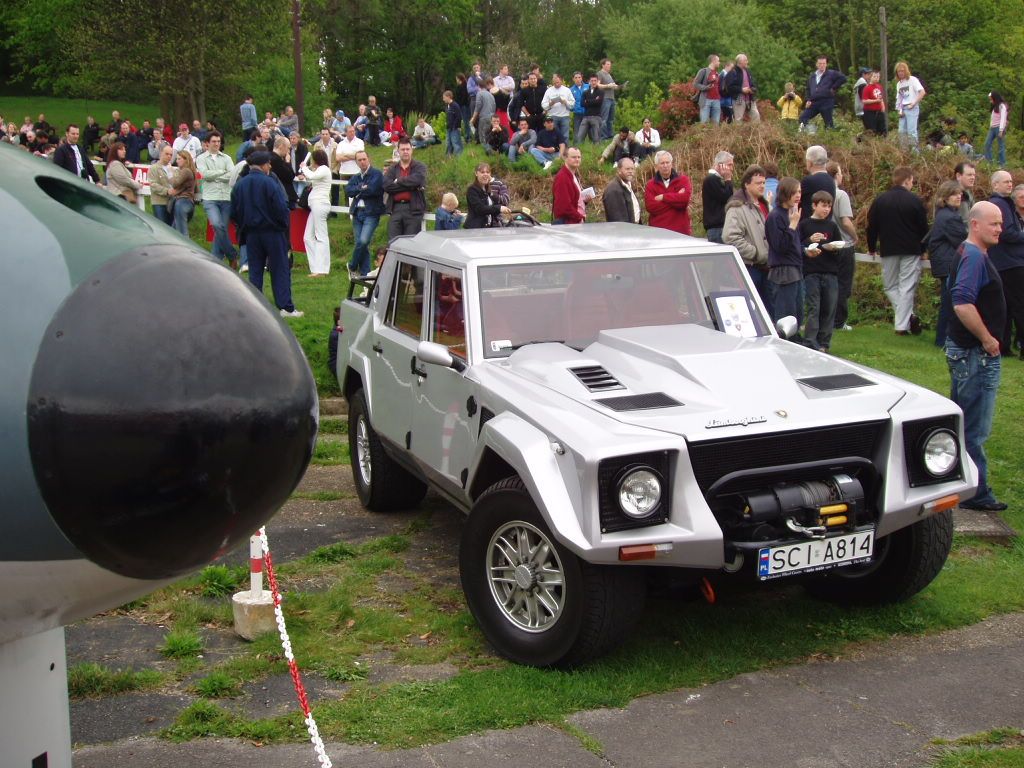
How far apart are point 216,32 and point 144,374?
46.0m

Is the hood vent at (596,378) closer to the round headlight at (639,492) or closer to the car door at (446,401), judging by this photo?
the car door at (446,401)

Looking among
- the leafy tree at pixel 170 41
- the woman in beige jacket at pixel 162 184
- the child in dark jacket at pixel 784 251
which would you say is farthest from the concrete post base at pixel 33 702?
the leafy tree at pixel 170 41

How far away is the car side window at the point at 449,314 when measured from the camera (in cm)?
682

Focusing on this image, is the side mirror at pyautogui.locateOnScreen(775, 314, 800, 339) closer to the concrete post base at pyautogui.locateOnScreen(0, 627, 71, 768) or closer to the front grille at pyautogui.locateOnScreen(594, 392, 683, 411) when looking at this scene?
the front grille at pyautogui.locateOnScreen(594, 392, 683, 411)

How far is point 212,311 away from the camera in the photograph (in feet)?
6.72

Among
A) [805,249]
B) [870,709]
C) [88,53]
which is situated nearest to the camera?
[870,709]

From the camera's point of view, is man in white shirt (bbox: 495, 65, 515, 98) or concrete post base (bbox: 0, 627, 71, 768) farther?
man in white shirt (bbox: 495, 65, 515, 98)

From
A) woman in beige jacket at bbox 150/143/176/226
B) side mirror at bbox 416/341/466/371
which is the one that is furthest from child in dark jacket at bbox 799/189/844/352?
woman in beige jacket at bbox 150/143/176/226

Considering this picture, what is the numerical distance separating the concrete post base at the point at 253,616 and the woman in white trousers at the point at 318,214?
11431mm

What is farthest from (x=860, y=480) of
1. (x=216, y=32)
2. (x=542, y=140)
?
(x=216, y=32)

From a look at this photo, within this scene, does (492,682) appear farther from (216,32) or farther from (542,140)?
(216,32)

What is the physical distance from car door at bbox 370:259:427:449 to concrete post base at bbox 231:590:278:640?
5.28 feet

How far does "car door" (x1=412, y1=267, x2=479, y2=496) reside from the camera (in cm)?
641

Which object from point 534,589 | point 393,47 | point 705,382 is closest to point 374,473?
point 534,589
